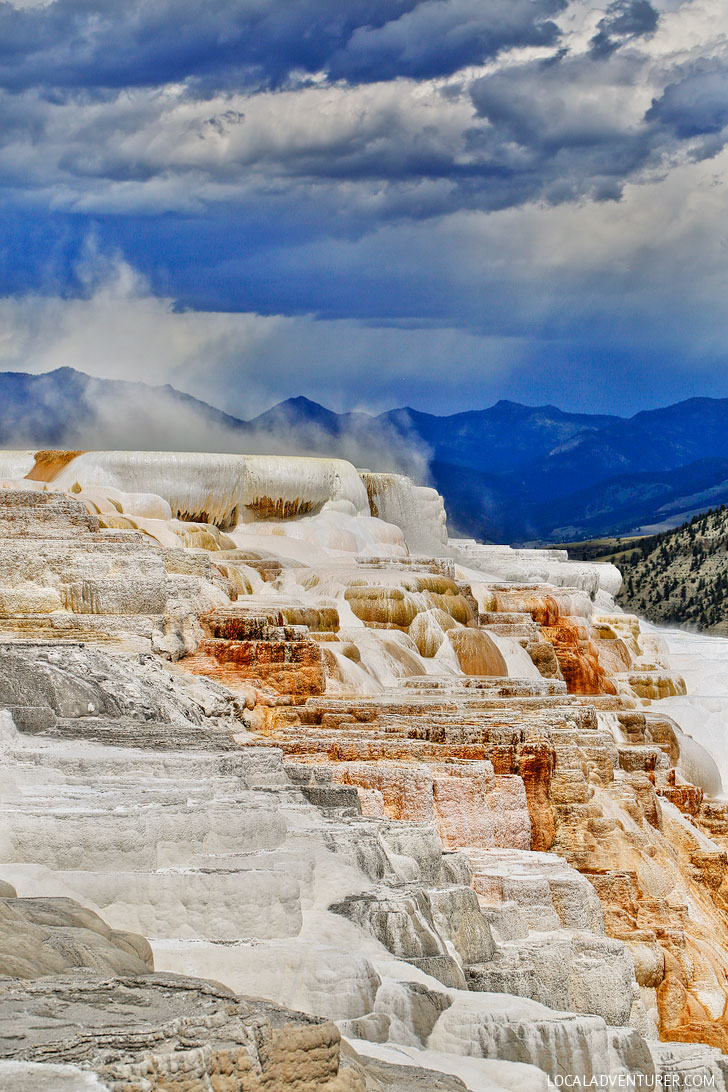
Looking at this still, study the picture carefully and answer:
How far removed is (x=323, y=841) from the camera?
32.6 ft

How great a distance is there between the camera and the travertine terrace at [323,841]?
22.2 feet

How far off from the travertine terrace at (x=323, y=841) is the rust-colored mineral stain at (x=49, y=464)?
935 centimetres

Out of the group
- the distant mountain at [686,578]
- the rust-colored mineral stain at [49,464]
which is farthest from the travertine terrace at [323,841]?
the distant mountain at [686,578]

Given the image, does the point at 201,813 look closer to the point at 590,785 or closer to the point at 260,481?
the point at 590,785

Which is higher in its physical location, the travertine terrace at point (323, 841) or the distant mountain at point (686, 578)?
the distant mountain at point (686, 578)

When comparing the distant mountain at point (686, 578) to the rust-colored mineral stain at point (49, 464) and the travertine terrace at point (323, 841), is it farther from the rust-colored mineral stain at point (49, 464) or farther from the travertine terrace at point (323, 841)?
the travertine terrace at point (323, 841)

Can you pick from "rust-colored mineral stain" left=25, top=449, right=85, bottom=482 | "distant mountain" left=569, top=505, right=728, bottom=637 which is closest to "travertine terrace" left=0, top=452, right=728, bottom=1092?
"rust-colored mineral stain" left=25, top=449, right=85, bottom=482

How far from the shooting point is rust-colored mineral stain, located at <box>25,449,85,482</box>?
36500mm

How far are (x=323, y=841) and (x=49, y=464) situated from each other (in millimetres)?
28428

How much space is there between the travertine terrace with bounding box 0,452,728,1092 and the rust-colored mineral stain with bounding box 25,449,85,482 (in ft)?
30.7

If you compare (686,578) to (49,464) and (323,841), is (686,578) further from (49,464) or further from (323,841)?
(323,841)

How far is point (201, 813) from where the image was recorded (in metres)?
9.41

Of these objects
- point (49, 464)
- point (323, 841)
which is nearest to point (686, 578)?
point (49, 464)

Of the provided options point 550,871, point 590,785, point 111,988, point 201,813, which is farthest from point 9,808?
point 590,785
